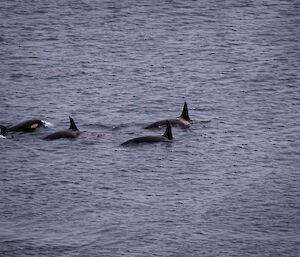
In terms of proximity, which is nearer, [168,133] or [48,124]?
[168,133]

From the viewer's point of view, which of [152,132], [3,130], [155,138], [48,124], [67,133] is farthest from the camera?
[48,124]

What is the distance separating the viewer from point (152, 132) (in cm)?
3141

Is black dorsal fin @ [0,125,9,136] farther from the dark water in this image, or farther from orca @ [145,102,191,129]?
orca @ [145,102,191,129]

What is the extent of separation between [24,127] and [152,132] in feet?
19.1

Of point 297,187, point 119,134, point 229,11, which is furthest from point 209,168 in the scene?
point 229,11

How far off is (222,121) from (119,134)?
5359mm

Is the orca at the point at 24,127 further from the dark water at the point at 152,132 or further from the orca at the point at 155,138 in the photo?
the orca at the point at 155,138

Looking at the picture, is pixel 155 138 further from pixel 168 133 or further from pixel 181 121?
pixel 181 121

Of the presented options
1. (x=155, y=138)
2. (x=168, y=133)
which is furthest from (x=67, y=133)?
(x=168, y=133)

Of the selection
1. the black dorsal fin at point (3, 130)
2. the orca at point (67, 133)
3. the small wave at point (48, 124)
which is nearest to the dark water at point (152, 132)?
the small wave at point (48, 124)

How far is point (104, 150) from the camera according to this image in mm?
29094

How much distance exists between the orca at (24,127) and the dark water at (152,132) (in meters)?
0.61

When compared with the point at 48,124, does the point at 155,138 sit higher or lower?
higher

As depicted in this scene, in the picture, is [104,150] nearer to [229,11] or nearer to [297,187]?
[297,187]
